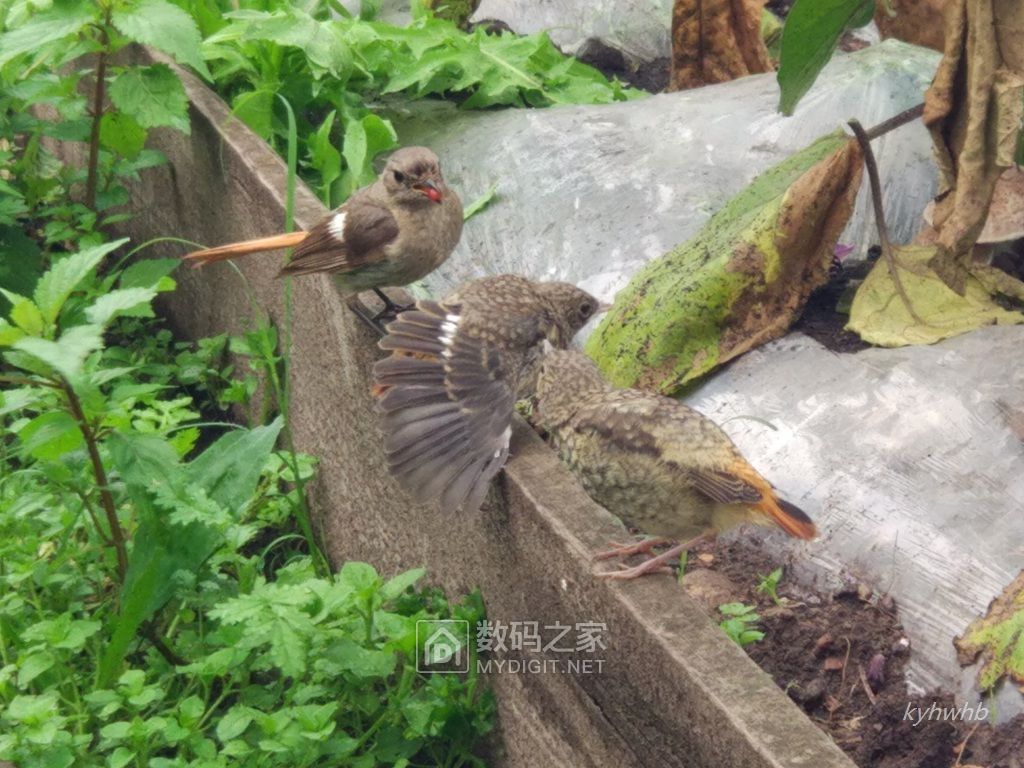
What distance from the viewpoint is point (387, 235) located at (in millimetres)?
4066

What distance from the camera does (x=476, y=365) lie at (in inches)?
136

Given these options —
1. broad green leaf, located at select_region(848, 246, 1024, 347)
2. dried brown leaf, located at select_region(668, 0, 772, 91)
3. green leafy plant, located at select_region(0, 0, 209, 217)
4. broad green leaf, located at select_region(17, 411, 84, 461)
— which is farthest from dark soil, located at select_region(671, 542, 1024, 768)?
dried brown leaf, located at select_region(668, 0, 772, 91)

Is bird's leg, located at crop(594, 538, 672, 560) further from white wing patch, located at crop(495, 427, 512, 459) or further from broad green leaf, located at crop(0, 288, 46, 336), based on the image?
broad green leaf, located at crop(0, 288, 46, 336)

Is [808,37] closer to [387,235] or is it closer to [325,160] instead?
[387,235]

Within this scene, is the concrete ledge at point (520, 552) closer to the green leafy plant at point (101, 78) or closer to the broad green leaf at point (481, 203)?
the green leafy plant at point (101, 78)

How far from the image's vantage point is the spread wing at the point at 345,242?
3.99 metres

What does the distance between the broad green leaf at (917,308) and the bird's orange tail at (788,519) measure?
3.02 ft

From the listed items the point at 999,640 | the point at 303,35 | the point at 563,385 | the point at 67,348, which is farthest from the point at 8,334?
the point at 303,35

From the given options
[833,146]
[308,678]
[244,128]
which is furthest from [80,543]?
[833,146]

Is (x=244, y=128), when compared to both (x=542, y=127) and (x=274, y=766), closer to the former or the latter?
(x=542, y=127)

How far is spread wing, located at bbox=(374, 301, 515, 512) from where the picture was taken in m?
3.26

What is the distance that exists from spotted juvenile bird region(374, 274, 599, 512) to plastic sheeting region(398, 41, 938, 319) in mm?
790

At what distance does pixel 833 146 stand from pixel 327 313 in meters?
1.53

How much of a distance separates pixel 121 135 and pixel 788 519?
3.40m
